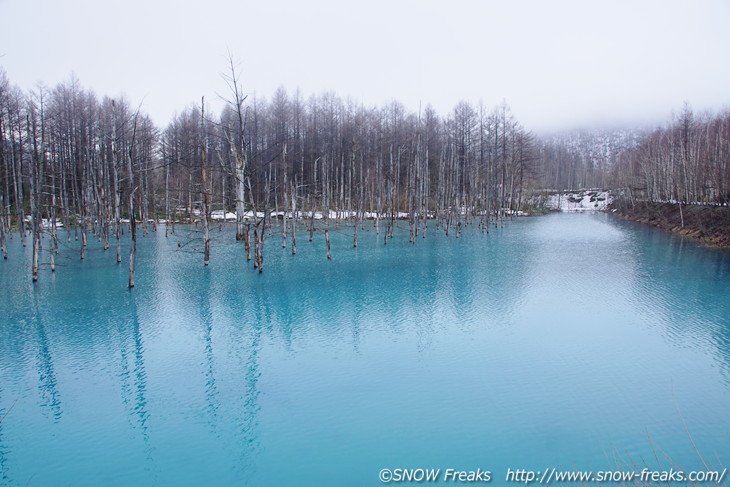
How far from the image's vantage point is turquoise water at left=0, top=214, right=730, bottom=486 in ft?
22.2

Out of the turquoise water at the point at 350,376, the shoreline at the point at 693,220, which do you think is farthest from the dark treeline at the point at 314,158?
the turquoise water at the point at 350,376

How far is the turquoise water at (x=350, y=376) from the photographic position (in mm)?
6758

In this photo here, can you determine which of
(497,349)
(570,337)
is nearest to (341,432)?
(497,349)

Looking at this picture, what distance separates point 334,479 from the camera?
6.29 meters

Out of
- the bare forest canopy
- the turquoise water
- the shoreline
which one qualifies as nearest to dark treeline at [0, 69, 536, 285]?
the bare forest canopy

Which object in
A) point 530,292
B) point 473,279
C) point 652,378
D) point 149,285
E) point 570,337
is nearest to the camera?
point 652,378

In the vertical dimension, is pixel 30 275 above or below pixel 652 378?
above

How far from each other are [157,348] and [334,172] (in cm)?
4373

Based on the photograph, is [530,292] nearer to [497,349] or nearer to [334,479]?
[497,349]

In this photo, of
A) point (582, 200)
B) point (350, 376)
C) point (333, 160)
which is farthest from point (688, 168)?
point (582, 200)

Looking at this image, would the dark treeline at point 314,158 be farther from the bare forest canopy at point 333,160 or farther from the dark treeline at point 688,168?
the dark treeline at point 688,168

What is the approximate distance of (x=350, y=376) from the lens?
9570 millimetres

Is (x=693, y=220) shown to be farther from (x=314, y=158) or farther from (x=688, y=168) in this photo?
(x=314, y=158)

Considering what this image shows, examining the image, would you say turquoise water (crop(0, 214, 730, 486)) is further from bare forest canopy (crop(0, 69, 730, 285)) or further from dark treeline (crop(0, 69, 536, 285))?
dark treeline (crop(0, 69, 536, 285))
